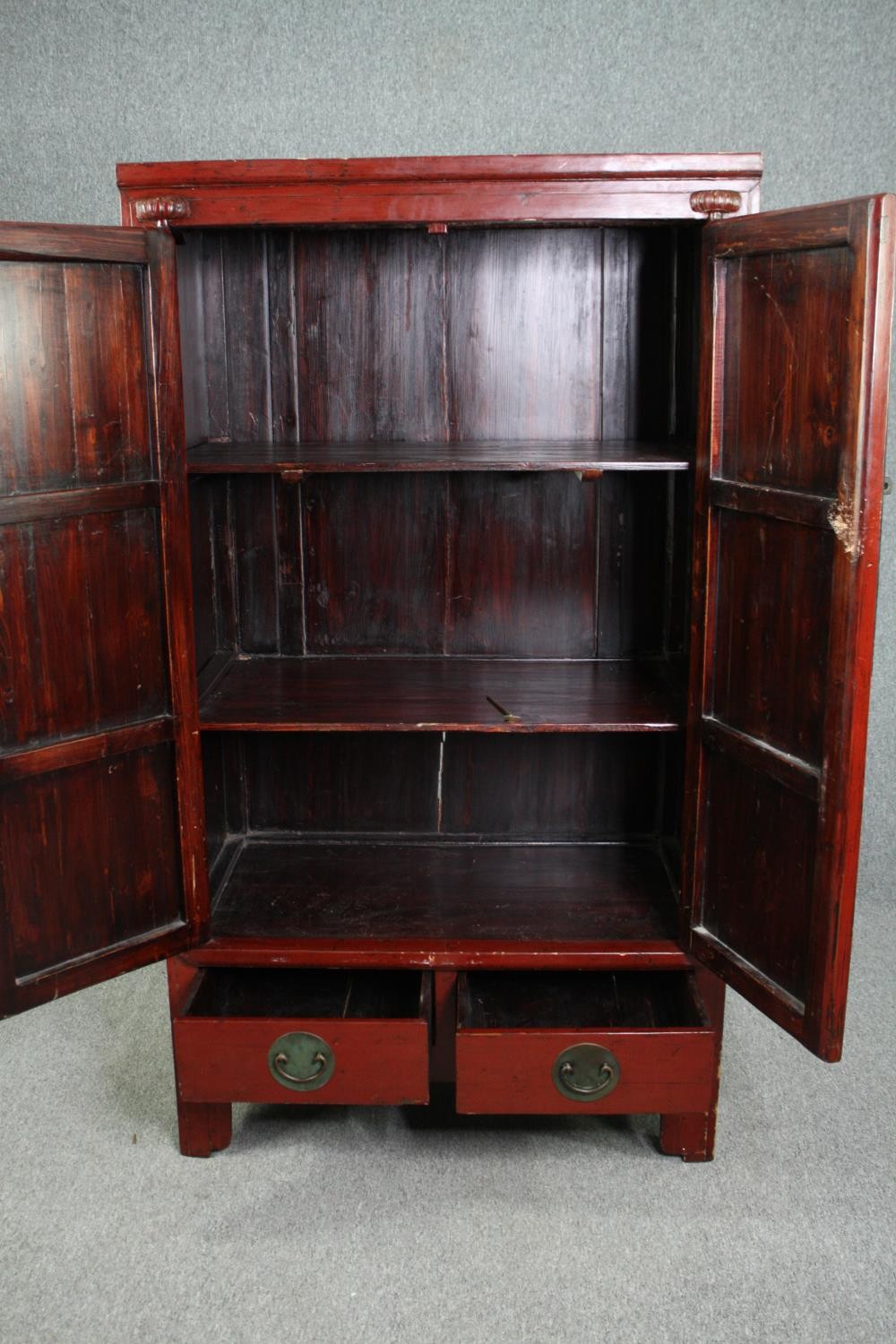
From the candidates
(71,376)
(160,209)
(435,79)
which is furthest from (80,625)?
(435,79)

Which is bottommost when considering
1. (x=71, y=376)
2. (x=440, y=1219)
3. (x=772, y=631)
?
(x=440, y=1219)

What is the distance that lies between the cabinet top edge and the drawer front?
1258 millimetres

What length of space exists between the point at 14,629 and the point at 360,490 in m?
0.82

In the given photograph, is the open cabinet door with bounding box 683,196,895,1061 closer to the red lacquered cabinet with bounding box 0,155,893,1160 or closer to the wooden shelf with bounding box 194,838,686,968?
the red lacquered cabinet with bounding box 0,155,893,1160

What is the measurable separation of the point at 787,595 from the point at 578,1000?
2.67ft

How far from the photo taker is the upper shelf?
2104 mm

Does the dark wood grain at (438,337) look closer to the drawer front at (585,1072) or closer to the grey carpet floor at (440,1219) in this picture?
the drawer front at (585,1072)

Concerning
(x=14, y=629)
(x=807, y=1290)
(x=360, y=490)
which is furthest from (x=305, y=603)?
(x=807, y=1290)

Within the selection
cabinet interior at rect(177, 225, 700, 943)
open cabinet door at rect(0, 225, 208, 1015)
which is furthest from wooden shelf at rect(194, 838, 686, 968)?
open cabinet door at rect(0, 225, 208, 1015)

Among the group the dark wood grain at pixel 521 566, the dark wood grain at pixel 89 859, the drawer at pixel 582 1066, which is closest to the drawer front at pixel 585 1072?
the drawer at pixel 582 1066

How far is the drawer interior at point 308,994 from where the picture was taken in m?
2.28

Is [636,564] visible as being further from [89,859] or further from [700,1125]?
[89,859]

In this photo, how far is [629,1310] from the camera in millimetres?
1967

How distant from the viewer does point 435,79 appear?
9.09 feet
